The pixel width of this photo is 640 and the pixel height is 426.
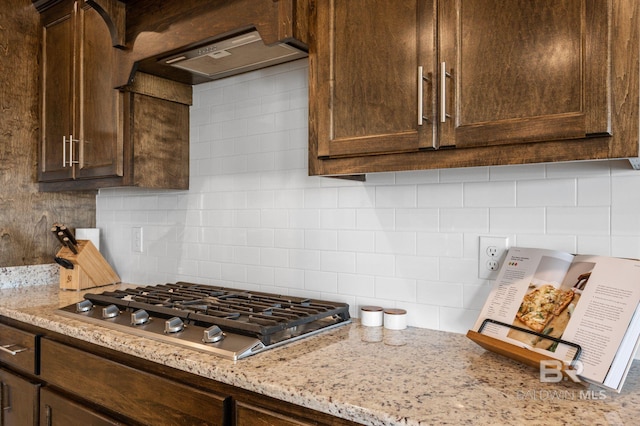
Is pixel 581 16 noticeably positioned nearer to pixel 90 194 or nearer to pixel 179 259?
pixel 179 259

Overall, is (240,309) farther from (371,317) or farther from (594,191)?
(594,191)

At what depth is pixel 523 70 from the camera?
44.1 inches

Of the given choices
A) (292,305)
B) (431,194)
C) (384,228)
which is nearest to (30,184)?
(292,305)

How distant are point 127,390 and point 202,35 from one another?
1.23 meters

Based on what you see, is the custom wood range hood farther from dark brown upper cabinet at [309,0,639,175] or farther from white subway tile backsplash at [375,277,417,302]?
white subway tile backsplash at [375,277,417,302]

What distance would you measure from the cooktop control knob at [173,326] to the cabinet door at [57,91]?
4.26ft

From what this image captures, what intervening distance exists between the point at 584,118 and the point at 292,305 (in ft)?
3.66

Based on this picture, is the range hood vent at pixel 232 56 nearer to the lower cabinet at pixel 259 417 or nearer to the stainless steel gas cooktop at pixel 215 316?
the stainless steel gas cooktop at pixel 215 316

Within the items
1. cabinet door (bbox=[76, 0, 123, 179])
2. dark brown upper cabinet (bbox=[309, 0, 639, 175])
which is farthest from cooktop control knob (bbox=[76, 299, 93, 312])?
dark brown upper cabinet (bbox=[309, 0, 639, 175])

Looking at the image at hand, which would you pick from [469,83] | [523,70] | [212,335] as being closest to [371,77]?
[469,83]

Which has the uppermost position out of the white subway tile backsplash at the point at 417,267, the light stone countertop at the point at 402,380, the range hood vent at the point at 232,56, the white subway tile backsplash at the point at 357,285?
the range hood vent at the point at 232,56

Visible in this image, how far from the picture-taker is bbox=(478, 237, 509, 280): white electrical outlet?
147 cm

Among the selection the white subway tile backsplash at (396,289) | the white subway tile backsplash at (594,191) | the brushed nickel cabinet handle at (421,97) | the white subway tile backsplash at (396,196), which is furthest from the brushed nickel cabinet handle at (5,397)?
the white subway tile backsplash at (594,191)

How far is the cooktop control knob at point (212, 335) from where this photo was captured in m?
1.37
